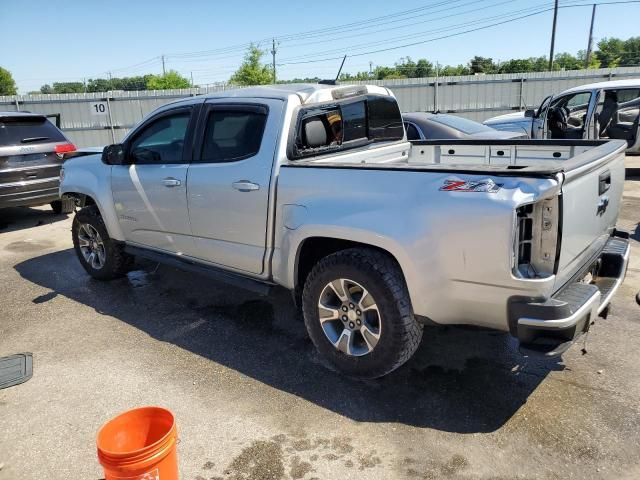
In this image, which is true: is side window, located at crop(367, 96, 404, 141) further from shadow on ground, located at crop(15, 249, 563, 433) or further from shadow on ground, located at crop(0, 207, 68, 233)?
shadow on ground, located at crop(0, 207, 68, 233)

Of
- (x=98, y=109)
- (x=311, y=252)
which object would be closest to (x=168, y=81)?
(x=98, y=109)

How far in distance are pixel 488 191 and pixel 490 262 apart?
0.37m

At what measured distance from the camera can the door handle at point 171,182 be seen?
439 centimetres

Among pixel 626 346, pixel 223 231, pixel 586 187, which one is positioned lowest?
pixel 626 346

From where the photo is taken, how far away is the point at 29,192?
8.09 m

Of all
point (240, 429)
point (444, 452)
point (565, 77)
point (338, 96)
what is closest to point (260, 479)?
point (240, 429)

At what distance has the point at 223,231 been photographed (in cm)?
414

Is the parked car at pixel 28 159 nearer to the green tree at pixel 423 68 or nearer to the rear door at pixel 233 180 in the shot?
the rear door at pixel 233 180

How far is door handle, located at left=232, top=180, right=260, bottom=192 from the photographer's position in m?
3.80

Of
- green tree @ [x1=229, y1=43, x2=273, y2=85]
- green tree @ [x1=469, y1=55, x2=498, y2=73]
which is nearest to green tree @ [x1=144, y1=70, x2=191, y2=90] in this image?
green tree @ [x1=229, y1=43, x2=273, y2=85]

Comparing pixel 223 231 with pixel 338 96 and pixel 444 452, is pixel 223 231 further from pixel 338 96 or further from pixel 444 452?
pixel 444 452

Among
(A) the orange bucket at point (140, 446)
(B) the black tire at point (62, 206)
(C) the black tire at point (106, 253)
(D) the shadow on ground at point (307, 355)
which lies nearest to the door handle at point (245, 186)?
(D) the shadow on ground at point (307, 355)

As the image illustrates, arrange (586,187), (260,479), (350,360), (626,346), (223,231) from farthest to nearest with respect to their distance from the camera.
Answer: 1. (223,231)
2. (626,346)
3. (350,360)
4. (586,187)
5. (260,479)

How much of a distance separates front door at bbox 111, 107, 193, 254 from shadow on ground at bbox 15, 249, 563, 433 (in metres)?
0.64
